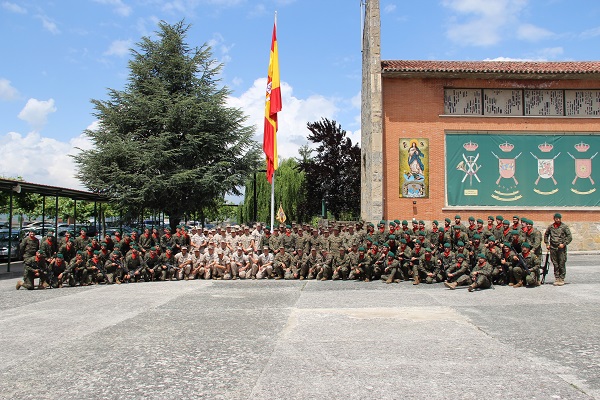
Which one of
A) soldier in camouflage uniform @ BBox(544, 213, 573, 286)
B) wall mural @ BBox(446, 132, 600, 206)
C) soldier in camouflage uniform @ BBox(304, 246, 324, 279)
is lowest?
soldier in camouflage uniform @ BBox(304, 246, 324, 279)

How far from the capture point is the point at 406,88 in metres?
23.8

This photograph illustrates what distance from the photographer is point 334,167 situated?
1256 inches

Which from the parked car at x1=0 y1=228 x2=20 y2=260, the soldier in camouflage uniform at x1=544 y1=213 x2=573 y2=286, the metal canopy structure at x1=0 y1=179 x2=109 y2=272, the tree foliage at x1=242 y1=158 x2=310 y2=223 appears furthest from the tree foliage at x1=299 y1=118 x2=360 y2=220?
the soldier in camouflage uniform at x1=544 y1=213 x2=573 y2=286

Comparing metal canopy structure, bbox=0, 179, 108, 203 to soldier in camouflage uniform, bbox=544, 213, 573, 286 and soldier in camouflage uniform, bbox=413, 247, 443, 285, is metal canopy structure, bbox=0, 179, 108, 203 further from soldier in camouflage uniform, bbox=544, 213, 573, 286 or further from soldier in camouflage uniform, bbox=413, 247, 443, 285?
soldier in camouflage uniform, bbox=544, 213, 573, 286

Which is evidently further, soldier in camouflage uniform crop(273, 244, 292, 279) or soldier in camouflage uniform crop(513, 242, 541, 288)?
soldier in camouflage uniform crop(273, 244, 292, 279)

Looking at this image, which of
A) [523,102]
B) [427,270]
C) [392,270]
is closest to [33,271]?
[392,270]

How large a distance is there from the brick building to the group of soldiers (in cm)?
697

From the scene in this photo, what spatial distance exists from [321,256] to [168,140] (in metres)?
10.0

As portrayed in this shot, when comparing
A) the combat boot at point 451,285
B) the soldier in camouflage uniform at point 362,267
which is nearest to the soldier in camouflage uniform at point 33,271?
the soldier in camouflage uniform at point 362,267

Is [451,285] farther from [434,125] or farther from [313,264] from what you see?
[434,125]

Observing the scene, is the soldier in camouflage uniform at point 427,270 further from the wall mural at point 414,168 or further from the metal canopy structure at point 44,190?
the metal canopy structure at point 44,190

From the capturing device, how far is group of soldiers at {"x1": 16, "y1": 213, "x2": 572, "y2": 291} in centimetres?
1297

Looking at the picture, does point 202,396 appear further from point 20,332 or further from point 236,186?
point 236,186

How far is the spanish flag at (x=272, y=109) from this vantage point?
18031mm
